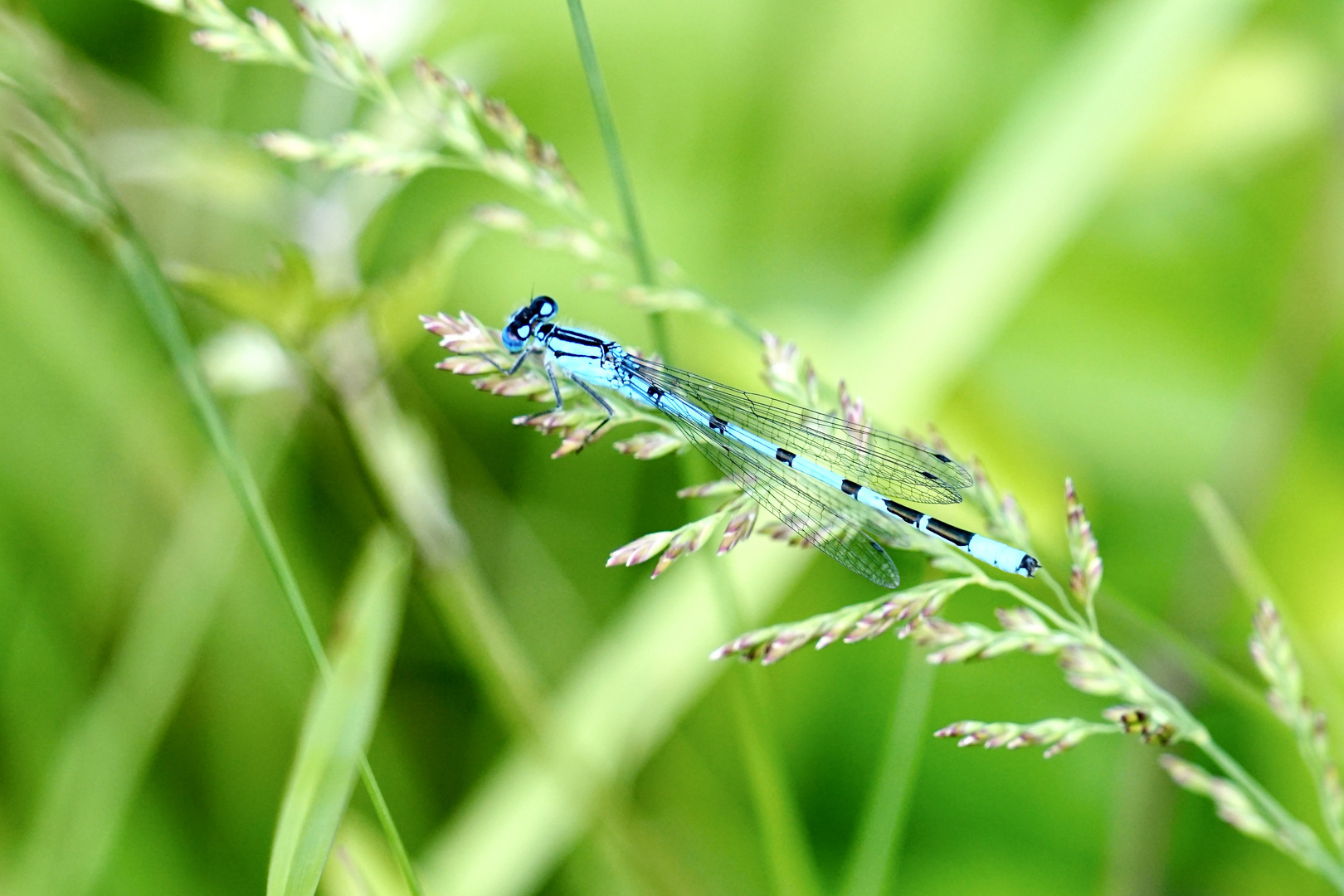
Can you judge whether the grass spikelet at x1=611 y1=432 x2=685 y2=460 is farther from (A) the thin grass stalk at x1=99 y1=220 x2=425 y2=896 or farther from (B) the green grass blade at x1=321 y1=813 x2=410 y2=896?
(B) the green grass blade at x1=321 y1=813 x2=410 y2=896

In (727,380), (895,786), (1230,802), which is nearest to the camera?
(1230,802)

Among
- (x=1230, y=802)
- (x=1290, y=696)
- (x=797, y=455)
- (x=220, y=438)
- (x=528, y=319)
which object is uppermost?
(x=528, y=319)

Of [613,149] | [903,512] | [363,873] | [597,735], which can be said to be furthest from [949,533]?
[363,873]

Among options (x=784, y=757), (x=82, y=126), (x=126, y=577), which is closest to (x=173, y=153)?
(x=82, y=126)

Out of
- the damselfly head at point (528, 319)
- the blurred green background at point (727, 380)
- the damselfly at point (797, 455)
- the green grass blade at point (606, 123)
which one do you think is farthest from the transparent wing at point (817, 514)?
the damselfly head at point (528, 319)

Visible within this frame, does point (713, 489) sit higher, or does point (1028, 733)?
point (713, 489)

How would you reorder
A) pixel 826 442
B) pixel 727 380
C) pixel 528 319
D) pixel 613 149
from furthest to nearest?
pixel 727 380 < pixel 528 319 < pixel 826 442 < pixel 613 149

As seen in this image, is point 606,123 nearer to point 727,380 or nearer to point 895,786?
point 895,786
